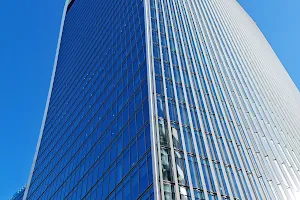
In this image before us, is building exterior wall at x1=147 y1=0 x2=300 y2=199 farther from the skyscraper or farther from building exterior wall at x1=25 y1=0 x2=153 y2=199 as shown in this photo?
building exterior wall at x1=25 y1=0 x2=153 y2=199

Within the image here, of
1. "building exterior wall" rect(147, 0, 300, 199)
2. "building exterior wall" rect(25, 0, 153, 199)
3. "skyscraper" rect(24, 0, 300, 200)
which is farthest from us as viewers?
"building exterior wall" rect(25, 0, 153, 199)

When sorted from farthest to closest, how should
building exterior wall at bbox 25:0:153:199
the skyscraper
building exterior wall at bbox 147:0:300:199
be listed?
building exterior wall at bbox 25:0:153:199 < the skyscraper < building exterior wall at bbox 147:0:300:199

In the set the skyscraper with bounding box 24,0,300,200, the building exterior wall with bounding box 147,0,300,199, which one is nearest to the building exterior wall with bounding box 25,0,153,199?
the skyscraper with bounding box 24,0,300,200

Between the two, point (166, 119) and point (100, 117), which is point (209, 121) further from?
point (100, 117)

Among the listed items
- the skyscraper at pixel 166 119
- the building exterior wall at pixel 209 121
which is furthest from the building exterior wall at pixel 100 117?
the building exterior wall at pixel 209 121

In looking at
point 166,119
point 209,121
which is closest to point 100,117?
point 209,121

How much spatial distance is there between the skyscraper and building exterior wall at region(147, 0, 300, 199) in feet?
0.48

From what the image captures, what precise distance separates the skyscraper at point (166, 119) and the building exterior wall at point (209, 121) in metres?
0.15

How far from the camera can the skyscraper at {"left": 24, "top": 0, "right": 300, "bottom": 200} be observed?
35906 mm

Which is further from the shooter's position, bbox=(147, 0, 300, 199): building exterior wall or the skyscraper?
the skyscraper

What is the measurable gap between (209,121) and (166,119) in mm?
7204

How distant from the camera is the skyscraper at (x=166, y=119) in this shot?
→ 35.9 meters

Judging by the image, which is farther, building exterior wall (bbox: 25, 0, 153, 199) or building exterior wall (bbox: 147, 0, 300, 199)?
building exterior wall (bbox: 25, 0, 153, 199)

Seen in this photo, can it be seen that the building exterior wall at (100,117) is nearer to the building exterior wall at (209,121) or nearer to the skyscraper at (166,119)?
the skyscraper at (166,119)
